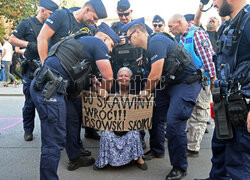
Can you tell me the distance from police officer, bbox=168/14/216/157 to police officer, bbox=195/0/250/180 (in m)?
1.42

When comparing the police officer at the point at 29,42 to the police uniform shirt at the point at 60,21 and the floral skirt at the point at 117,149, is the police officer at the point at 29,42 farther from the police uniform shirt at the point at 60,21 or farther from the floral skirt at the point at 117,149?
the floral skirt at the point at 117,149

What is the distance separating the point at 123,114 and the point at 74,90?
0.67m

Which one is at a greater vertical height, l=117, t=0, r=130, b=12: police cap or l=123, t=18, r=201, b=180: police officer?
l=117, t=0, r=130, b=12: police cap

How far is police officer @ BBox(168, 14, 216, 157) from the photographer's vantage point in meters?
3.43

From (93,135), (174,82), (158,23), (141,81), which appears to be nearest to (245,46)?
(174,82)

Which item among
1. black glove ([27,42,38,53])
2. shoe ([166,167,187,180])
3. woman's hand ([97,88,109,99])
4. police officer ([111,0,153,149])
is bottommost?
shoe ([166,167,187,180])

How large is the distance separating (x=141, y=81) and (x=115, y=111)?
115cm

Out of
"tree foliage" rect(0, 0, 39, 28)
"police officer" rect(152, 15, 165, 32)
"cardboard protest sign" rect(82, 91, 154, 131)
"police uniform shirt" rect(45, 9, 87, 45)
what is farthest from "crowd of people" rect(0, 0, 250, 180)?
"tree foliage" rect(0, 0, 39, 28)

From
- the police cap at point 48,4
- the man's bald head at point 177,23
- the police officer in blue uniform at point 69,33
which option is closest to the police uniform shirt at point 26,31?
the police cap at point 48,4

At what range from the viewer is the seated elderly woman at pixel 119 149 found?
2.96 m

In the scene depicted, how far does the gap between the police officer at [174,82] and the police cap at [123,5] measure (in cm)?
123

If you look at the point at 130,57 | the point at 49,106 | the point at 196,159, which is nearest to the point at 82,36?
the point at 49,106

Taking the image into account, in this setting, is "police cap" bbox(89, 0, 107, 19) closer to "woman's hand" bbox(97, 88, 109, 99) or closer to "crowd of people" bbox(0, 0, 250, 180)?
"crowd of people" bbox(0, 0, 250, 180)

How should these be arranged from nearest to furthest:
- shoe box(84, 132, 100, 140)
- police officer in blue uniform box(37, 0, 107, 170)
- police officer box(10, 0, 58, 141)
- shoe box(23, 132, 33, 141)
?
police officer in blue uniform box(37, 0, 107, 170) → police officer box(10, 0, 58, 141) → shoe box(23, 132, 33, 141) → shoe box(84, 132, 100, 140)
